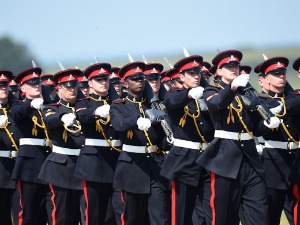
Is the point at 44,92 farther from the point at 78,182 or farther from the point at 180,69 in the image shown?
the point at 180,69

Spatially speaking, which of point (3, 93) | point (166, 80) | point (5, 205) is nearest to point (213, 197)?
Answer: point (5, 205)

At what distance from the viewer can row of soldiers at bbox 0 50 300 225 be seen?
10.1m

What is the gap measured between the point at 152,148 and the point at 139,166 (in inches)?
10.1

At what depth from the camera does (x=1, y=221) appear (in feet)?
41.1

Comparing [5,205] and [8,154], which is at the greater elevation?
[8,154]

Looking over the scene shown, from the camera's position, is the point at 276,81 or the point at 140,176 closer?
the point at 140,176

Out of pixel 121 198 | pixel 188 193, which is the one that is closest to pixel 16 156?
pixel 121 198

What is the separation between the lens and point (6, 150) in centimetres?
1266

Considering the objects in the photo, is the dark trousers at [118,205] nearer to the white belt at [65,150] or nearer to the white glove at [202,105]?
the white belt at [65,150]

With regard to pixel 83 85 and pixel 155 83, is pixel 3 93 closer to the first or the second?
pixel 83 85

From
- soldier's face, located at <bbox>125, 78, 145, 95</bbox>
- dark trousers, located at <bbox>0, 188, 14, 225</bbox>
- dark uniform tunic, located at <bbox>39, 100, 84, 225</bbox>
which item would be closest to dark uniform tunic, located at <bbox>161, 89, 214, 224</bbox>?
soldier's face, located at <bbox>125, 78, 145, 95</bbox>

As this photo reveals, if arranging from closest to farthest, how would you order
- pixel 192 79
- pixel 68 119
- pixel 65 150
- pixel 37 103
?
pixel 192 79
pixel 68 119
pixel 37 103
pixel 65 150

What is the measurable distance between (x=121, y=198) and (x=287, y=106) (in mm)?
2180

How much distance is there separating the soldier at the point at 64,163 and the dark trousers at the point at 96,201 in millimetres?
256
